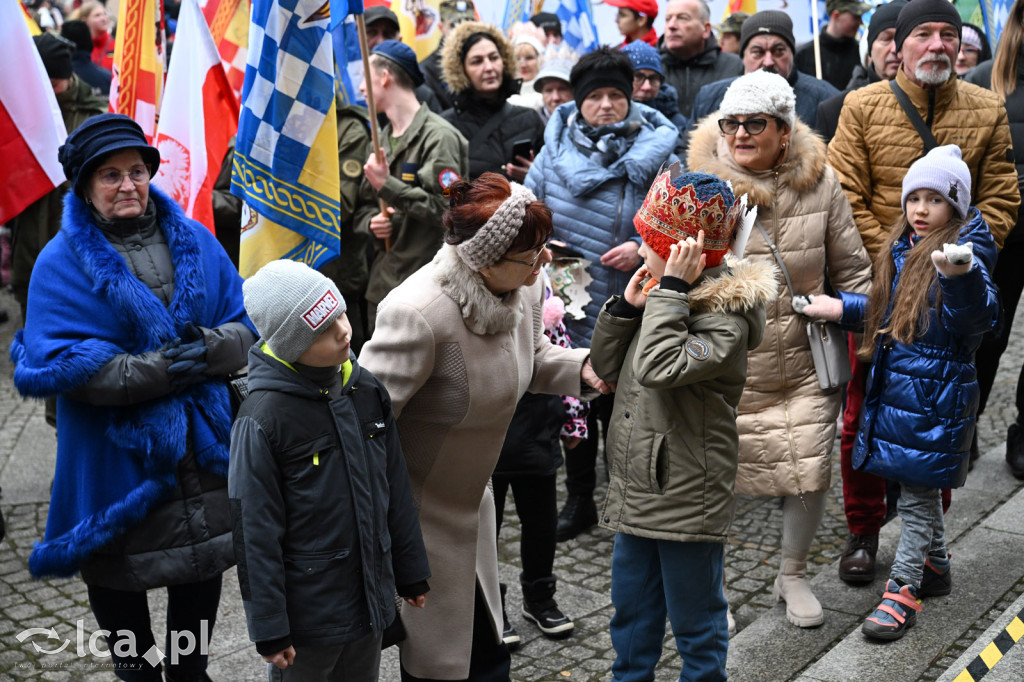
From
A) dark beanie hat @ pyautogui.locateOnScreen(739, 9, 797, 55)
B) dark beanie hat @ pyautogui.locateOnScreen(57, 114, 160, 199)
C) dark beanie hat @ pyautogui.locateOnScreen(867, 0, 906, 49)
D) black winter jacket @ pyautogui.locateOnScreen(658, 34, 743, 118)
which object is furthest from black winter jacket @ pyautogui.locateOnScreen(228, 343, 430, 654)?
black winter jacket @ pyautogui.locateOnScreen(658, 34, 743, 118)

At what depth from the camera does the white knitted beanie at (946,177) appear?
4.23m

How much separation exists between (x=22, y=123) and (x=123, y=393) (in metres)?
2.17

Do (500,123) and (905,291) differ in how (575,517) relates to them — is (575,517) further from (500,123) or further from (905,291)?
(500,123)

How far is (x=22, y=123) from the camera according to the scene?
16.6ft

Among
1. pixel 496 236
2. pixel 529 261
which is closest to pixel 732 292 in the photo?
pixel 529 261

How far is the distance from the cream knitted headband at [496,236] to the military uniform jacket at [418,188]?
267 cm

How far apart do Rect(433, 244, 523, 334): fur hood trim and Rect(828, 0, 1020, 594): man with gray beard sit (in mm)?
2274

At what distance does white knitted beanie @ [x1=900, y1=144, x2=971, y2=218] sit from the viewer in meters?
4.23

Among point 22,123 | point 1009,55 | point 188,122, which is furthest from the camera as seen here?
point 1009,55

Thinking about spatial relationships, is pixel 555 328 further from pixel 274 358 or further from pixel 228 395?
pixel 274 358

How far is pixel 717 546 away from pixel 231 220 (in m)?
4.13

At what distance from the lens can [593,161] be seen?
208 inches

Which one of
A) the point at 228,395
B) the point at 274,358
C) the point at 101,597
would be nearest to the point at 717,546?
the point at 274,358

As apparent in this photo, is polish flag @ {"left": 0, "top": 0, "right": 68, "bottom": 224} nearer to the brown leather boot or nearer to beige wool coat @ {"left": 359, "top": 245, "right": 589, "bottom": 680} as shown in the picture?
beige wool coat @ {"left": 359, "top": 245, "right": 589, "bottom": 680}
